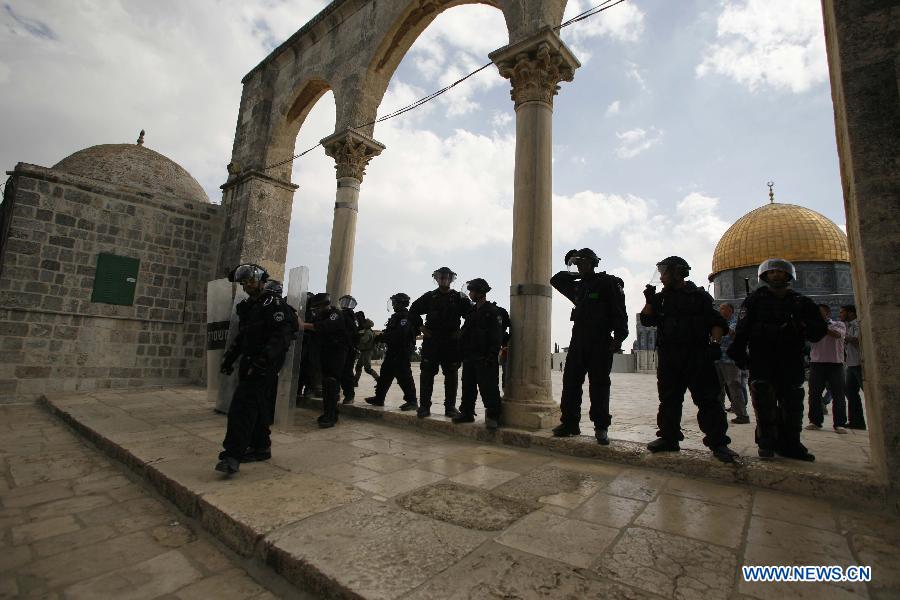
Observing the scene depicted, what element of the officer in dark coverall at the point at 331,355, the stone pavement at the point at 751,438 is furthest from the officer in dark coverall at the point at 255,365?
the stone pavement at the point at 751,438

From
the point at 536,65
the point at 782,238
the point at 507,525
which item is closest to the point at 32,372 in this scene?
the point at 507,525

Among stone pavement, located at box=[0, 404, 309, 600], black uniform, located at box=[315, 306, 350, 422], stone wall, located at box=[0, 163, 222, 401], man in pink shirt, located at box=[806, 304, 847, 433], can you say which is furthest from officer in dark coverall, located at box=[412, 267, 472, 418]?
stone wall, located at box=[0, 163, 222, 401]

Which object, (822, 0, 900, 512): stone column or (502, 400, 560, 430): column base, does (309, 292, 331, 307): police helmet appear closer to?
(502, 400, 560, 430): column base

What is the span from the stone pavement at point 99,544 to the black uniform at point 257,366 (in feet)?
2.24

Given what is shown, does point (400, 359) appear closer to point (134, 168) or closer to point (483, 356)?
point (483, 356)

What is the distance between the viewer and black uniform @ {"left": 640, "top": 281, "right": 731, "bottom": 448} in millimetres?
3645

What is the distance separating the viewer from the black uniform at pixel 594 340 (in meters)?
4.19

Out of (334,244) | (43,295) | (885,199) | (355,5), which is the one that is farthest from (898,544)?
(43,295)

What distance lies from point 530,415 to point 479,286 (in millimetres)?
1677

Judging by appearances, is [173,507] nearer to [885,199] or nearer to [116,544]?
[116,544]

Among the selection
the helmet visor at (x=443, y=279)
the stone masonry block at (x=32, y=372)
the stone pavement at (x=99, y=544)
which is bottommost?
the stone pavement at (x=99, y=544)

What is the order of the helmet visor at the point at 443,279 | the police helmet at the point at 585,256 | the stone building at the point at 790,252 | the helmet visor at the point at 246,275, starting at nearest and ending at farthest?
1. the helmet visor at the point at 246,275
2. the police helmet at the point at 585,256
3. the helmet visor at the point at 443,279
4. the stone building at the point at 790,252

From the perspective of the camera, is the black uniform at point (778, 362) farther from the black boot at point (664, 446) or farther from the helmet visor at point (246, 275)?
the helmet visor at point (246, 275)

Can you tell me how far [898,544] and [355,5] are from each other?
1147 cm
